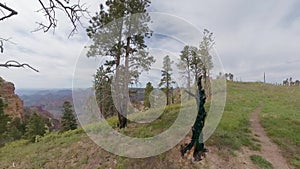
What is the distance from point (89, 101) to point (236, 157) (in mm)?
6009

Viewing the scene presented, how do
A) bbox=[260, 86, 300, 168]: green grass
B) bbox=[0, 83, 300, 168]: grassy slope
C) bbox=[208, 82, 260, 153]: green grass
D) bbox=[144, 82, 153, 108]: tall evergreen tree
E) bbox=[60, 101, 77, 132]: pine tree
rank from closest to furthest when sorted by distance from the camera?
bbox=[0, 83, 300, 168]: grassy slope
bbox=[260, 86, 300, 168]: green grass
bbox=[208, 82, 260, 153]: green grass
bbox=[144, 82, 153, 108]: tall evergreen tree
bbox=[60, 101, 77, 132]: pine tree

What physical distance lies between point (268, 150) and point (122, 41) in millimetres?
7449

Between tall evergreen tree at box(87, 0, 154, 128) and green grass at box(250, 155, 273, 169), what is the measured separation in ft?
17.9

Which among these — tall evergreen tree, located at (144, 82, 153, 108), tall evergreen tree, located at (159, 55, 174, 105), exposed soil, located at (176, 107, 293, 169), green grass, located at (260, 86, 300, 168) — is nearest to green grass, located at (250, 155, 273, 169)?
exposed soil, located at (176, 107, 293, 169)

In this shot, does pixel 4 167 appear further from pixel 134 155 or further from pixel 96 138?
pixel 134 155

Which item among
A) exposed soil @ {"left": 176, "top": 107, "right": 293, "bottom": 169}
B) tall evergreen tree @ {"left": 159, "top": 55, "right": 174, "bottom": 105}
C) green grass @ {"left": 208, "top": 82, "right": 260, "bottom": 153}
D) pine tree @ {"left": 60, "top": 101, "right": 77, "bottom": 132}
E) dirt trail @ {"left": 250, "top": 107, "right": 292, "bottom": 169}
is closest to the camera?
exposed soil @ {"left": 176, "top": 107, "right": 293, "bottom": 169}

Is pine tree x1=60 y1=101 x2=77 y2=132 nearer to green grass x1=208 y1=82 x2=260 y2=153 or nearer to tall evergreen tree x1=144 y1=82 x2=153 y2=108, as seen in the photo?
green grass x1=208 y1=82 x2=260 y2=153

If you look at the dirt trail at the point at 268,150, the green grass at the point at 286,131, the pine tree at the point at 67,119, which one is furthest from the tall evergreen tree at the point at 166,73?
the pine tree at the point at 67,119

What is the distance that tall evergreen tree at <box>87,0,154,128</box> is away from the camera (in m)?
11.9

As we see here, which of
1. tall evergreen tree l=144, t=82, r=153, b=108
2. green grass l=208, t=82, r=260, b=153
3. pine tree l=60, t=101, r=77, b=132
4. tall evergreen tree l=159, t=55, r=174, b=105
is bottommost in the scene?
pine tree l=60, t=101, r=77, b=132

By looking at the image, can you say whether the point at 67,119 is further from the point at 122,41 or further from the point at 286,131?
the point at 286,131

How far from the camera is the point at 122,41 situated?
1223 cm

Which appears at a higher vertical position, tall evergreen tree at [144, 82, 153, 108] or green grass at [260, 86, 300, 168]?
tall evergreen tree at [144, 82, 153, 108]

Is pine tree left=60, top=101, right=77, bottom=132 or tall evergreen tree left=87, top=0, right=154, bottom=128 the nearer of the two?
tall evergreen tree left=87, top=0, right=154, bottom=128
